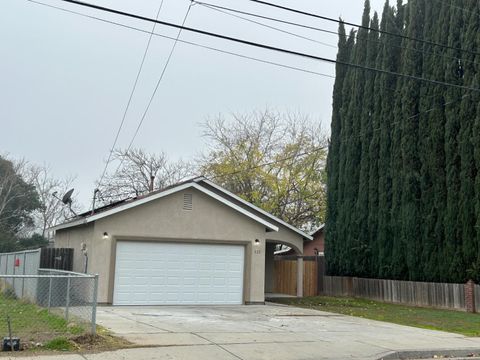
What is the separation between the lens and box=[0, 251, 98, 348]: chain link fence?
31.9ft

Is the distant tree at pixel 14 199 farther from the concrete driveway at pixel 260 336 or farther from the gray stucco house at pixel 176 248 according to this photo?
the concrete driveway at pixel 260 336

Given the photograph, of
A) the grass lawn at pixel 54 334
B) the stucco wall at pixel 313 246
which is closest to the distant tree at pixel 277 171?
the stucco wall at pixel 313 246

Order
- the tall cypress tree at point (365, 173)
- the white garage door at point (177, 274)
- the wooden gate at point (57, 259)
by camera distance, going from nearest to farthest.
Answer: the white garage door at point (177, 274), the wooden gate at point (57, 259), the tall cypress tree at point (365, 173)

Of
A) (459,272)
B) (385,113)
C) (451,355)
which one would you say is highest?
(385,113)

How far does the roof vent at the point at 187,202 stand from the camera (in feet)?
62.2

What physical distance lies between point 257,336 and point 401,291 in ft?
45.9

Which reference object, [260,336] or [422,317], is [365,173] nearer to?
[422,317]

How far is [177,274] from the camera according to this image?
18422 millimetres

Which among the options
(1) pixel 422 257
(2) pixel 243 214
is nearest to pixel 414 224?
(1) pixel 422 257

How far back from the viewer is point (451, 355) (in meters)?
10.2

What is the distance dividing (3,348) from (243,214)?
11890mm

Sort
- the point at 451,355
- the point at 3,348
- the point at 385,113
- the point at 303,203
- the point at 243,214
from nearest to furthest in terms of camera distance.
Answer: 1. the point at 3,348
2. the point at 451,355
3. the point at 243,214
4. the point at 385,113
5. the point at 303,203

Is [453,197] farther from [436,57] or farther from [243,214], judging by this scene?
[243,214]

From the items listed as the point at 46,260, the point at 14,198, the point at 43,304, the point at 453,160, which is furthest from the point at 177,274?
the point at 14,198
